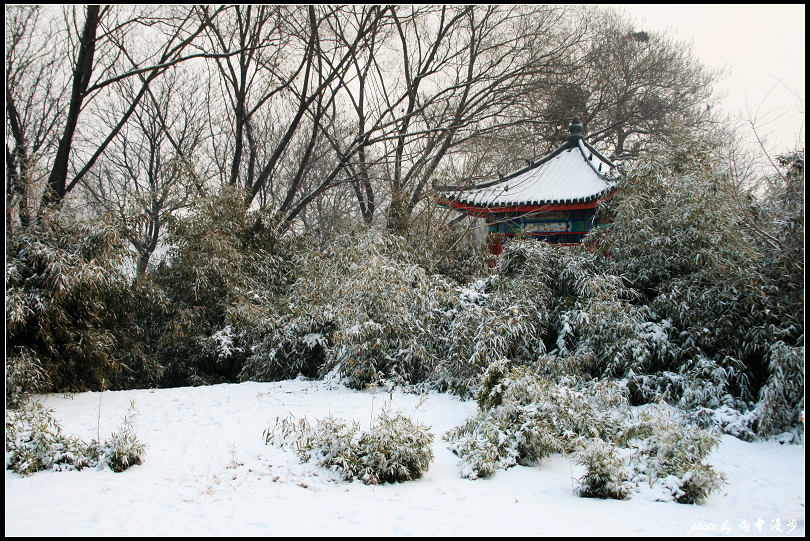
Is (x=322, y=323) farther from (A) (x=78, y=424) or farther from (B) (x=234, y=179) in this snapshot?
(B) (x=234, y=179)

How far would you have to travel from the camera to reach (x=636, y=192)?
585cm

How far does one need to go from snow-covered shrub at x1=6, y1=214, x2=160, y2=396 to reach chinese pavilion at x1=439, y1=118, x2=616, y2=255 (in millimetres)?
4517

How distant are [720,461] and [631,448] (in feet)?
1.84

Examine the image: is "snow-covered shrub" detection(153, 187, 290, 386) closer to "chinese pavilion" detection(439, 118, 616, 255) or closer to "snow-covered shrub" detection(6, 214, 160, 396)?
"snow-covered shrub" detection(6, 214, 160, 396)

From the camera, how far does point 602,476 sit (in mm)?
3309

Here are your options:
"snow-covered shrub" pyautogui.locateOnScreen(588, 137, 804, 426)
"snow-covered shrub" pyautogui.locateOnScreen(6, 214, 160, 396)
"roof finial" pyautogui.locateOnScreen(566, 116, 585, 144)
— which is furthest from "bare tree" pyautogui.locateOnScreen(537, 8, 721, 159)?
"snow-covered shrub" pyautogui.locateOnScreen(6, 214, 160, 396)

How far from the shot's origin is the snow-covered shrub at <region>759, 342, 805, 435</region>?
13.6 feet

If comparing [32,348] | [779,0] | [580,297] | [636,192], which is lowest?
[32,348]

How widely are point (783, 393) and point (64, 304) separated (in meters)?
6.15

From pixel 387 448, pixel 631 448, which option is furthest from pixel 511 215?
pixel 387 448

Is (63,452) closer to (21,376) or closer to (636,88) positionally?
(21,376)

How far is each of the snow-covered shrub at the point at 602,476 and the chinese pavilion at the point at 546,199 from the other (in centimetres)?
454

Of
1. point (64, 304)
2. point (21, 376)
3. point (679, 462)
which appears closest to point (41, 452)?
point (21, 376)

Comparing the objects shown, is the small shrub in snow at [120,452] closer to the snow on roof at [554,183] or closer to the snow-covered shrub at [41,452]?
the snow-covered shrub at [41,452]
